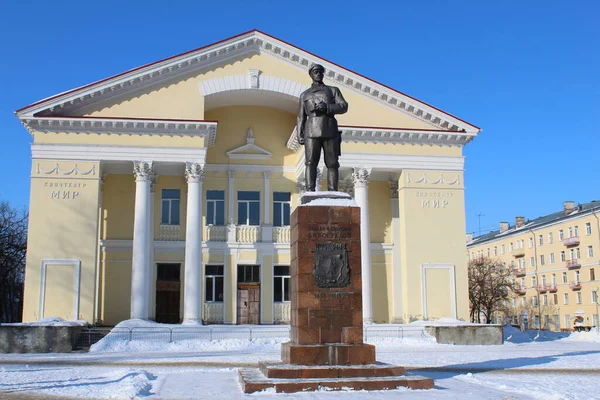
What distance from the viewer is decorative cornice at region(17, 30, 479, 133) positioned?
27766mm

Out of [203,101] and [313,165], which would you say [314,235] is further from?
[203,101]

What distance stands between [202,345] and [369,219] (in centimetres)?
1151

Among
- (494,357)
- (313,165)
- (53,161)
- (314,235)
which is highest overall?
(53,161)

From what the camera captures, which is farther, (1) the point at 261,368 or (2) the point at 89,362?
(2) the point at 89,362

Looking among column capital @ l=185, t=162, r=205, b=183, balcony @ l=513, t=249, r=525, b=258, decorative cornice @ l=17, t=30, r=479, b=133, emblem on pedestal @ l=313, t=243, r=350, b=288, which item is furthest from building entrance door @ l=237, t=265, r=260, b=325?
balcony @ l=513, t=249, r=525, b=258

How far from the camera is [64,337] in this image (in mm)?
23594

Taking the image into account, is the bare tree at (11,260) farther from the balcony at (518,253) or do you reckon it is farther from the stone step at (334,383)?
the balcony at (518,253)

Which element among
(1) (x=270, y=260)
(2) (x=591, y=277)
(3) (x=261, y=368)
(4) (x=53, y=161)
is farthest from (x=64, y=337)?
(2) (x=591, y=277)

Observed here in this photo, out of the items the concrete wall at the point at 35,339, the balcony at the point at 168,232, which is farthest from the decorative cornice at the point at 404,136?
the concrete wall at the point at 35,339

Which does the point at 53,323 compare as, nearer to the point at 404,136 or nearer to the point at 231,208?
the point at 231,208

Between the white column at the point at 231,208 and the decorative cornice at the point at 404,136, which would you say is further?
the white column at the point at 231,208

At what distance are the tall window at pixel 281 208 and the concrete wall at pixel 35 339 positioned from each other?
1177 centimetres

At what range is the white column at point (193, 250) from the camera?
27047 mm

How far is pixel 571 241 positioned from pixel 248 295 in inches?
1475
